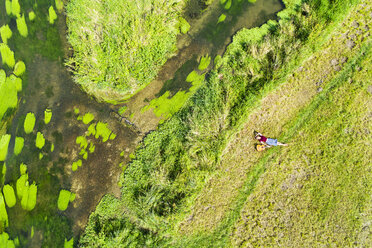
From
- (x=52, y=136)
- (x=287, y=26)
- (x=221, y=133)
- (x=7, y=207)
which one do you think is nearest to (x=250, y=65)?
(x=287, y=26)

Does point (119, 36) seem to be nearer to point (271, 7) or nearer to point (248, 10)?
point (248, 10)

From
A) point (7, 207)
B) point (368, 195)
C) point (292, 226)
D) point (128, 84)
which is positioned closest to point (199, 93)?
point (128, 84)

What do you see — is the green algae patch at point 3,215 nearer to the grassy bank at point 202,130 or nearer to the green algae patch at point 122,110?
the grassy bank at point 202,130

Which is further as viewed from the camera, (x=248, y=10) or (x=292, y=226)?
(x=248, y=10)

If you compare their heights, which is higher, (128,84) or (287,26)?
(128,84)

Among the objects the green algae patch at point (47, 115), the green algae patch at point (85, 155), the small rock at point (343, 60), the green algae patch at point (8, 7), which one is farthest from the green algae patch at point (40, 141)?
the small rock at point (343, 60)

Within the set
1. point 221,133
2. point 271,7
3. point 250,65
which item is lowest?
point 221,133

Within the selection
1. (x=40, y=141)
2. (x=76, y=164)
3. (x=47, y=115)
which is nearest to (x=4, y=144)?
(x=40, y=141)

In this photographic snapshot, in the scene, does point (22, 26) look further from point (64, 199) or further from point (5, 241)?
point (5, 241)
